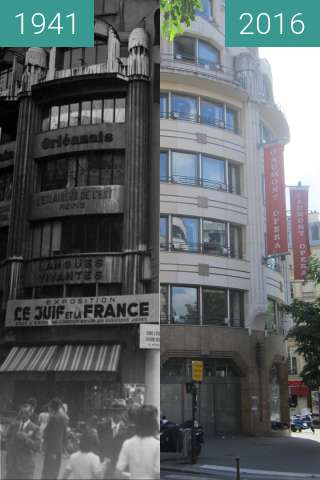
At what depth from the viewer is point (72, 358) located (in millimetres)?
2223

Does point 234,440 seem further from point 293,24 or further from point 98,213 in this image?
point 293,24

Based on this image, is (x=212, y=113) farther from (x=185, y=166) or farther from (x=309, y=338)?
(x=309, y=338)

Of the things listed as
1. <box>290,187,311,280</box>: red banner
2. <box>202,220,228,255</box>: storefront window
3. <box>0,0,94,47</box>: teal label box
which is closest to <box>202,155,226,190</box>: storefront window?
<box>202,220,228,255</box>: storefront window

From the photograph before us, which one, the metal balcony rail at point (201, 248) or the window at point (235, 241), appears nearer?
the metal balcony rail at point (201, 248)

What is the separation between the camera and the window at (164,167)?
2820 millimetres

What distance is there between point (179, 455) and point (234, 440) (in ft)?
1.20

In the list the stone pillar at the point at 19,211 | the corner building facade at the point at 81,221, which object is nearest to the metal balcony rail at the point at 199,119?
the corner building facade at the point at 81,221

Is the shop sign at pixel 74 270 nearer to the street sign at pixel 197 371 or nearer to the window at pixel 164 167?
the window at pixel 164 167

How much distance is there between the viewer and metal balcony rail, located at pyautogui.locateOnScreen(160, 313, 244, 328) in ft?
9.11

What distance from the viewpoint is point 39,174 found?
260cm

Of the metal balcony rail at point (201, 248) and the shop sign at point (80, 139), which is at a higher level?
the shop sign at point (80, 139)

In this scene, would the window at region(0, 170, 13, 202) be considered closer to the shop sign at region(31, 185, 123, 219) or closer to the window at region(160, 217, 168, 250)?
the shop sign at region(31, 185, 123, 219)

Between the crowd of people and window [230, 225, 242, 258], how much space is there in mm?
1113

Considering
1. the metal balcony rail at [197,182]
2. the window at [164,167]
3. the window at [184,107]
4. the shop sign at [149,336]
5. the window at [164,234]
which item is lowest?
the shop sign at [149,336]
